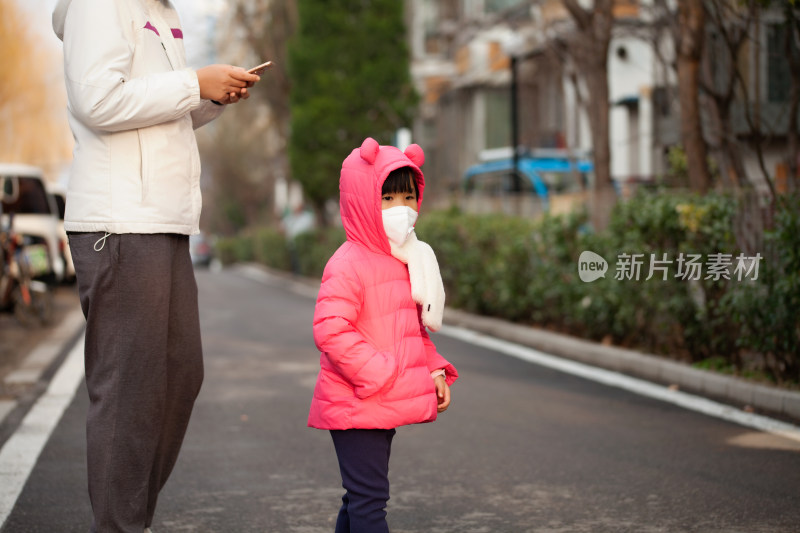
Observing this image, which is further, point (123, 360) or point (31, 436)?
point (31, 436)

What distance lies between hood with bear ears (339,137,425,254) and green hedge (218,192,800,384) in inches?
177

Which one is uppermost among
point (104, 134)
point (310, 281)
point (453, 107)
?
point (453, 107)

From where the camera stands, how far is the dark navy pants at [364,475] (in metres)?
3.47

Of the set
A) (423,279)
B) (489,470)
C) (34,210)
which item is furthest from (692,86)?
(34,210)

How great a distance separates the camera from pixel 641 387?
332 inches

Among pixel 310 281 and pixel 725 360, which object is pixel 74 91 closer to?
pixel 725 360

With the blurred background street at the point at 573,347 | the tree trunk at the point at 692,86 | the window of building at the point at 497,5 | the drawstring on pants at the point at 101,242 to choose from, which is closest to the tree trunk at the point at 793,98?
the blurred background street at the point at 573,347

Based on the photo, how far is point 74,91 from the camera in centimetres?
343

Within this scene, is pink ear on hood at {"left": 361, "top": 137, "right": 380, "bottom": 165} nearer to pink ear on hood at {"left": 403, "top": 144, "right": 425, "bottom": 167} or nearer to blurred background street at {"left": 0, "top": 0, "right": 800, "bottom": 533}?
pink ear on hood at {"left": 403, "top": 144, "right": 425, "bottom": 167}

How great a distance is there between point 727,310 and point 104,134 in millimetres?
5614

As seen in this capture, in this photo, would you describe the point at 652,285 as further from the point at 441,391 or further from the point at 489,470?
the point at 441,391

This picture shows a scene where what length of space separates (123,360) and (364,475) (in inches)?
31.5

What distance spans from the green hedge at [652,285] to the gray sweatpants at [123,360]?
4.91 meters

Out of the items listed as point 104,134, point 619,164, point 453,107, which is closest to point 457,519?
point 104,134
